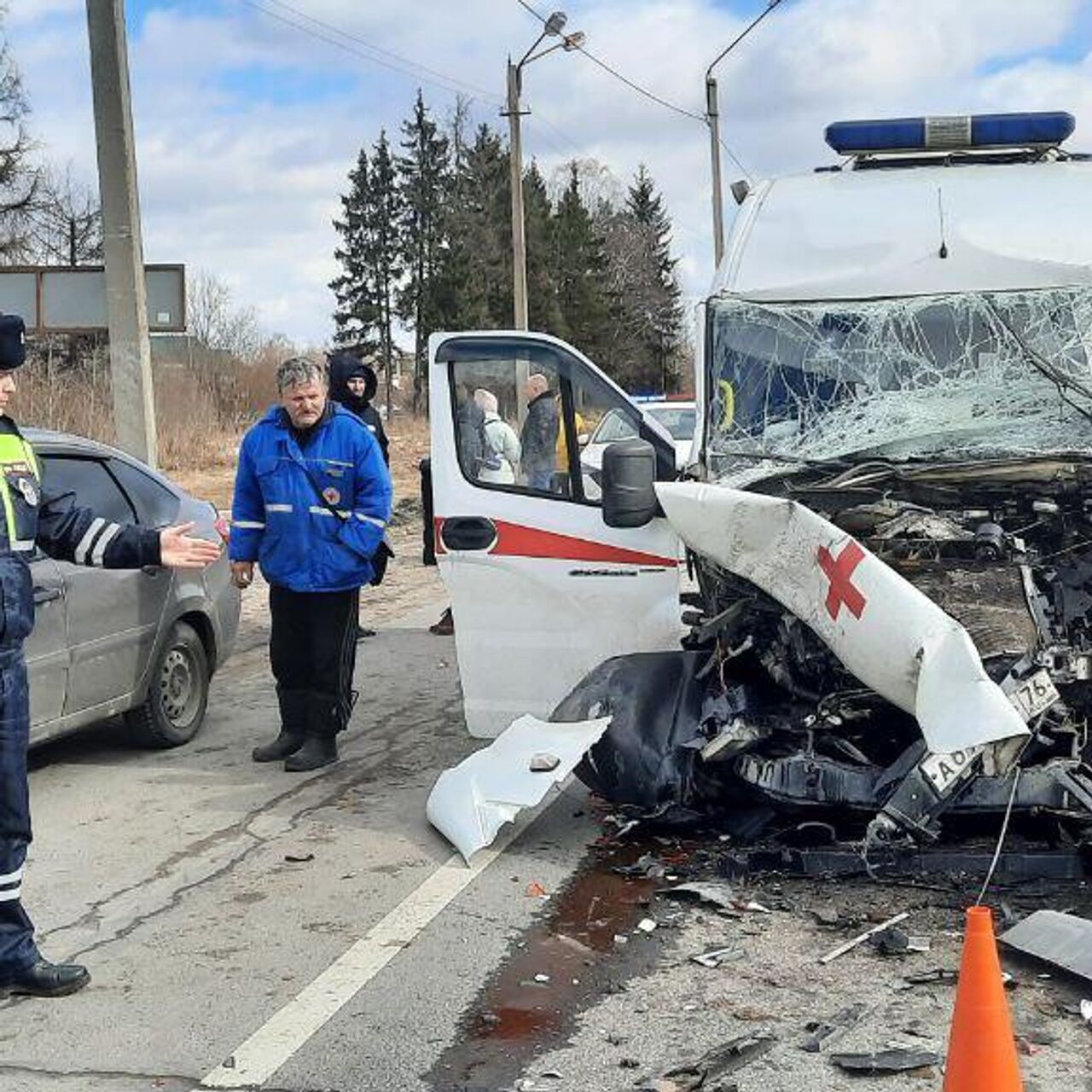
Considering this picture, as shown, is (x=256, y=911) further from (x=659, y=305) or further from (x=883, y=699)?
(x=659, y=305)

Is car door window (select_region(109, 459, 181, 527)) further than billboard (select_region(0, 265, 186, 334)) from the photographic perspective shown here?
No

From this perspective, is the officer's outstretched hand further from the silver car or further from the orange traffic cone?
the orange traffic cone

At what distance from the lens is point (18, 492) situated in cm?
440

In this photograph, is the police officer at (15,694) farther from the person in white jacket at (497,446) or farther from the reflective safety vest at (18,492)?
the person in white jacket at (497,446)

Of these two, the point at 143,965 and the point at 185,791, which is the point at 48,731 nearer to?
the point at 185,791

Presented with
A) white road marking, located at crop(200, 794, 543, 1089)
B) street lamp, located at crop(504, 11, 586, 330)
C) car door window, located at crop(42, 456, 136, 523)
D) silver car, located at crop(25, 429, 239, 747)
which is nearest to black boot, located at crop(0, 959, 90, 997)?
white road marking, located at crop(200, 794, 543, 1089)

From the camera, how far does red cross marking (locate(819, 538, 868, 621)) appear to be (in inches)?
186

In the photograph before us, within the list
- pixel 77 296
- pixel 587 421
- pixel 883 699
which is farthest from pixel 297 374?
pixel 77 296

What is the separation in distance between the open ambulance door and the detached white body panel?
0.82 meters

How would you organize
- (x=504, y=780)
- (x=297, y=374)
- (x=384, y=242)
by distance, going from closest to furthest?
(x=504, y=780) < (x=297, y=374) < (x=384, y=242)

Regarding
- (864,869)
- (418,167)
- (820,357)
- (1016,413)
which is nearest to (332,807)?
(864,869)

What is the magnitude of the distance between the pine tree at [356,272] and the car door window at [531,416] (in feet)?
222

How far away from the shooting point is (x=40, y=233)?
146 ft

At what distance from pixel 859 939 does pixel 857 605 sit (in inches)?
40.5
